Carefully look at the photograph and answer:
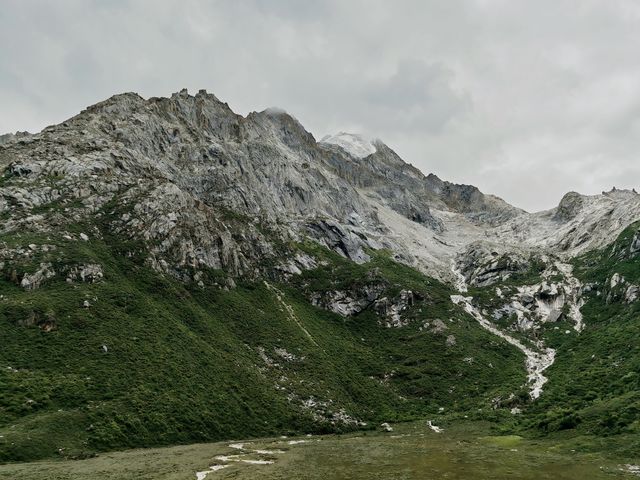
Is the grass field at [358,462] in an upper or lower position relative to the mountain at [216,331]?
lower

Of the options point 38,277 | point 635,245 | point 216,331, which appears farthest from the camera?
point 635,245

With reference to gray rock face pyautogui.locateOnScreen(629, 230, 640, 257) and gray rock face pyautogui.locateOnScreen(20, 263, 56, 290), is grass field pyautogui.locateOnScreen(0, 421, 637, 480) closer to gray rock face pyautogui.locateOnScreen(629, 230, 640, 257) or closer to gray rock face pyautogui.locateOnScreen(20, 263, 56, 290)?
gray rock face pyautogui.locateOnScreen(20, 263, 56, 290)

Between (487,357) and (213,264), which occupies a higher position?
(213,264)

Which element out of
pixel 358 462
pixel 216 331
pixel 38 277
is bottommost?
pixel 358 462

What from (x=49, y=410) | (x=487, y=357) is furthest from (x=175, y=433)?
(x=487, y=357)

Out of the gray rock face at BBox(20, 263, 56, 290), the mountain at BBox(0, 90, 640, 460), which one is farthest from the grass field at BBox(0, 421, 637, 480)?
the gray rock face at BBox(20, 263, 56, 290)

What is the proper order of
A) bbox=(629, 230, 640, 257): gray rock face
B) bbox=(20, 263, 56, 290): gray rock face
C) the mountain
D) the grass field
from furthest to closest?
bbox=(629, 230, 640, 257): gray rock face, bbox=(20, 263, 56, 290): gray rock face, the mountain, the grass field

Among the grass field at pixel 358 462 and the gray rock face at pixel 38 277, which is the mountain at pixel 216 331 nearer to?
the gray rock face at pixel 38 277

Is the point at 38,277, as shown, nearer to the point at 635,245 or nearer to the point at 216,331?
the point at 216,331

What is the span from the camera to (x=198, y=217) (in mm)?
165625

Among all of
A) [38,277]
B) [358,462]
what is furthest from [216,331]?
[358,462]

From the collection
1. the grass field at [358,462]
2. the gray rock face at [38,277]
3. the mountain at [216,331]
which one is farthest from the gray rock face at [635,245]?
the gray rock face at [38,277]

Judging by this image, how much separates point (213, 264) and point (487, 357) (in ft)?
303

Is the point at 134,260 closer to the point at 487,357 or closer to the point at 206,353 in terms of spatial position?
the point at 206,353
